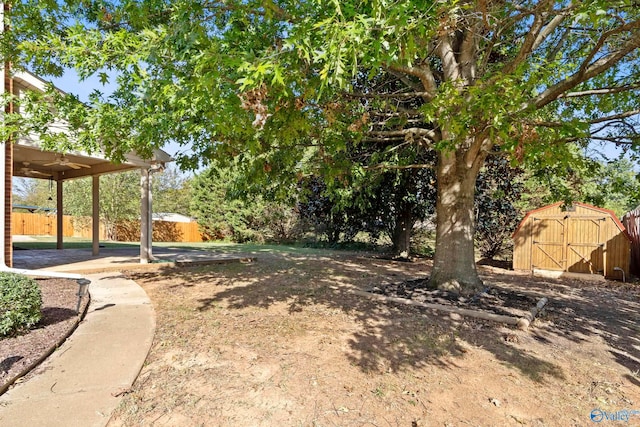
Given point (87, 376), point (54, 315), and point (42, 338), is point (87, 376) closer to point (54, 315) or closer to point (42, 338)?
point (42, 338)

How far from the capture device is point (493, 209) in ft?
42.8

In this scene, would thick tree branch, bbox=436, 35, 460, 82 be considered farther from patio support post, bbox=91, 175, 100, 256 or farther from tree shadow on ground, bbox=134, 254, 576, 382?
patio support post, bbox=91, 175, 100, 256

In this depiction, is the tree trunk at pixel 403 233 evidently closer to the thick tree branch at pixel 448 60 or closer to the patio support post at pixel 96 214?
the thick tree branch at pixel 448 60

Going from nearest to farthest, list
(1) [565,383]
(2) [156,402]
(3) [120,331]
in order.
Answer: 1. (2) [156,402]
2. (1) [565,383]
3. (3) [120,331]

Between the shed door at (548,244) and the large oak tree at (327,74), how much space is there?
14.2 feet

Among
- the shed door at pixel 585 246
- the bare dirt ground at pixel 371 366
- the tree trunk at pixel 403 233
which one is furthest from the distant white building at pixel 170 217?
the shed door at pixel 585 246

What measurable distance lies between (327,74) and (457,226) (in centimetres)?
456

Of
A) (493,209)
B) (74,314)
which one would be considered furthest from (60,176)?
(493,209)

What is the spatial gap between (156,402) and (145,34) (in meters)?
3.86

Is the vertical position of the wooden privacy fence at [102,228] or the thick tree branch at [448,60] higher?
the thick tree branch at [448,60]

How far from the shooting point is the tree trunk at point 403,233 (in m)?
13.6

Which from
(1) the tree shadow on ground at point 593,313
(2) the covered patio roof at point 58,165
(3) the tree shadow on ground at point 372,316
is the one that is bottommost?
(1) the tree shadow on ground at point 593,313

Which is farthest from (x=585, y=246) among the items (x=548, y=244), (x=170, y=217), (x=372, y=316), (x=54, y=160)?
(x=170, y=217)

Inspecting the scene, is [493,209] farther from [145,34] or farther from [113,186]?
[113,186]
